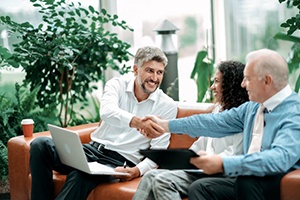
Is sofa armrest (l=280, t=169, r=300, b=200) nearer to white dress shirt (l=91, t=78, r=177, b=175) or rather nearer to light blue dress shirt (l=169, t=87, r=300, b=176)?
light blue dress shirt (l=169, t=87, r=300, b=176)

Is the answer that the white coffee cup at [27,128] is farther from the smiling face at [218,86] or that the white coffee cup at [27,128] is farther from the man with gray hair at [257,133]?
the smiling face at [218,86]

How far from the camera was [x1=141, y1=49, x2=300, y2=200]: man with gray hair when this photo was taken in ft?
10.0

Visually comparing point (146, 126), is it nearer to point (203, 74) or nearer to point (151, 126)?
point (151, 126)

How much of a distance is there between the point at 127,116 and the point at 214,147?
569 mm

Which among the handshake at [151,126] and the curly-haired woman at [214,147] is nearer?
the curly-haired woman at [214,147]

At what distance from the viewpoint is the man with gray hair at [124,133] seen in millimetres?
3994

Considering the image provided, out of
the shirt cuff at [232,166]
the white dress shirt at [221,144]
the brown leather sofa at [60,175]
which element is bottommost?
the brown leather sofa at [60,175]

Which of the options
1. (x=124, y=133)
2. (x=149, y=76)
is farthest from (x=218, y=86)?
(x=124, y=133)

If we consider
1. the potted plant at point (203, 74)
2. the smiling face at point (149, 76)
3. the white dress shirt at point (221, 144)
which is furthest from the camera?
the potted plant at point (203, 74)

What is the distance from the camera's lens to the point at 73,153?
12.6 ft

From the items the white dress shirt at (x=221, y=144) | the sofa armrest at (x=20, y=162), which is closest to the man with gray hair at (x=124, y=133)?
the sofa armrest at (x=20, y=162)

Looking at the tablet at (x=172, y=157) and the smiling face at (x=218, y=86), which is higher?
the smiling face at (x=218, y=86)

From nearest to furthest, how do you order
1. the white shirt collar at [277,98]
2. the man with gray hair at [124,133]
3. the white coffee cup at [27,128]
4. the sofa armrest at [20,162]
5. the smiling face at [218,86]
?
the white shirt collar at [277,98] → the smiling face at [218,86] → the man with gray hair at [124,133] → the sofa armrest at [20,162] → the white coffee cup at [27,128]

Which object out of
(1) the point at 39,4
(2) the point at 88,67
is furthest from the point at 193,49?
(1) the point at 39,4
